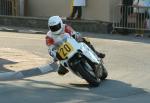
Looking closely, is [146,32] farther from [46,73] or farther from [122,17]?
[46,73]

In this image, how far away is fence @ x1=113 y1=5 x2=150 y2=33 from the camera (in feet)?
61.6

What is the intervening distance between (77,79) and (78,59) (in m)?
0.91

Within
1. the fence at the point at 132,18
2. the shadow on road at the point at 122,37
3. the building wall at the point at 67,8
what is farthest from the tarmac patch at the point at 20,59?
the building wall at the point at 67,8

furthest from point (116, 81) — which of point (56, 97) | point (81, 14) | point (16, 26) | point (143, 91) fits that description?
point (16, 26)

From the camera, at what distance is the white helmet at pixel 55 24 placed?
34.5 ft

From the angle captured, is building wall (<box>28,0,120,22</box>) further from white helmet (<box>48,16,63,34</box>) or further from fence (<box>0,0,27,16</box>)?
white helmet (<box>48,16,63,34</box>)

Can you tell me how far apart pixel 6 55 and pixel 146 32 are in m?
6.94

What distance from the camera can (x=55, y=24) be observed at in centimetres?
1054

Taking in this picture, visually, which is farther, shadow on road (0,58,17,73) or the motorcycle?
shadow on road (0,58,17,73)

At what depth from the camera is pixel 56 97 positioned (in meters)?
9.43

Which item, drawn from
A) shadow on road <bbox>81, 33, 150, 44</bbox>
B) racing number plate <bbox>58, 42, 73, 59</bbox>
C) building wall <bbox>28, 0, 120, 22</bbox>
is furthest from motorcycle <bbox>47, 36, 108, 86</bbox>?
building wall <bbox>28, 0, 120, 22</bbox>

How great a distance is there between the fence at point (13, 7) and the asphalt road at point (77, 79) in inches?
218

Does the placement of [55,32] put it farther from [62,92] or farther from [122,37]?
[122,37]

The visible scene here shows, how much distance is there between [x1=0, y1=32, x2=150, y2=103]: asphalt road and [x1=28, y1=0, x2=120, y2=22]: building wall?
3397mm
